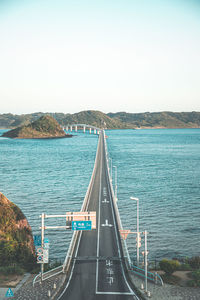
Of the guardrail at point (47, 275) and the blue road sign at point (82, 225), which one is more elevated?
the blue road sign at point (82, 225)

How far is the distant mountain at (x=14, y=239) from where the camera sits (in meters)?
31.6

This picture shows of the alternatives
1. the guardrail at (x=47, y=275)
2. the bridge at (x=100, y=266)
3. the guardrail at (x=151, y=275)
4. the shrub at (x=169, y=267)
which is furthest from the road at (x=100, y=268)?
the shrub at (x=169, y=267)

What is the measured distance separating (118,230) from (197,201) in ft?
110

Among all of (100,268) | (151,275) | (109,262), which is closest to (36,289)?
(100,268)

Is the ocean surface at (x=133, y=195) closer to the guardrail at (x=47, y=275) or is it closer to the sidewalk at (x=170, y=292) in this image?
the guardrail at (x=47, y=275)

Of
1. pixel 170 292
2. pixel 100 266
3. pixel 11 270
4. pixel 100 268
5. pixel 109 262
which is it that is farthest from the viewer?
pixel 109 262

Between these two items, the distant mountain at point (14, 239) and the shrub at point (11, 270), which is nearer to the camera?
the shrub at point (11, 270)

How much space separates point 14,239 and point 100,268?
11.0 m

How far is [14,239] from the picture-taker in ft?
112

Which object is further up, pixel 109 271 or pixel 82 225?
pixel 82 225

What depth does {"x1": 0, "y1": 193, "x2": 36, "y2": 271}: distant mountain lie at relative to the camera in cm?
3159

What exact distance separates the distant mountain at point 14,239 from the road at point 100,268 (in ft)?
18.3

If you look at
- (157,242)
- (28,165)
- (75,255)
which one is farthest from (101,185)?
(28,165)

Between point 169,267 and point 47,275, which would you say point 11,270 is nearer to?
point 47,275
